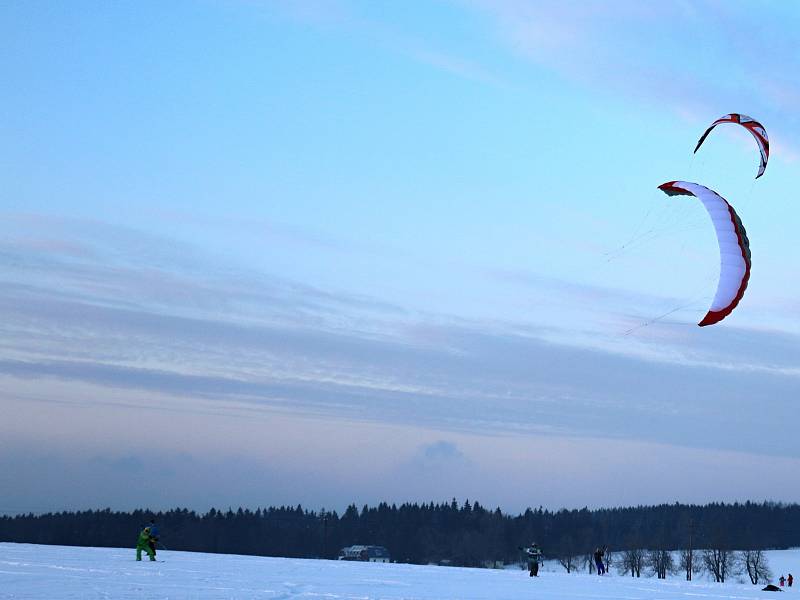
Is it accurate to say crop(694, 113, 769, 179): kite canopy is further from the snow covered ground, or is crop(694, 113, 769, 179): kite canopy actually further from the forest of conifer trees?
the forest of conifer trees

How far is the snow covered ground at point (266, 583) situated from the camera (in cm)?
1973

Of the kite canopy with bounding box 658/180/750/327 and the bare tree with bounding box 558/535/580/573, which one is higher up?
the kite canopy with bounding box 658/180/750/327

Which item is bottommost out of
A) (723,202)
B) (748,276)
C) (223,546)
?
(223,546)

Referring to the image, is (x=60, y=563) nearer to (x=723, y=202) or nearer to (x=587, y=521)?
(x=723, y=202)

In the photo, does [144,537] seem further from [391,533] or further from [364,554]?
[391,533]

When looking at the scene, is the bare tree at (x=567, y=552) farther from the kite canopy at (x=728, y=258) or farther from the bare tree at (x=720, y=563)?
the kite canopy at (x=728, y=258)

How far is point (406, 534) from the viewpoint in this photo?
146375mm

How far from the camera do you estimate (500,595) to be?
22.6 metres

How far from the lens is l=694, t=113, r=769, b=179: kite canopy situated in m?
28.7

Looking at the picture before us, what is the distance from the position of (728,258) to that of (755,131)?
4736mm

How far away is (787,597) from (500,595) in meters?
8.72

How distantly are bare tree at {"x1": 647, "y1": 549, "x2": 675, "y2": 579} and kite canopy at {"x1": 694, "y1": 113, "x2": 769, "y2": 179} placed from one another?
93768 mm

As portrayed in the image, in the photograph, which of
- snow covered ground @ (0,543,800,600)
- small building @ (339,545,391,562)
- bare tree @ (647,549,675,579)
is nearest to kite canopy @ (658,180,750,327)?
snow covered ground @ (0,543,800,600)

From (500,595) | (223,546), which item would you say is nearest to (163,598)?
(500,595)
